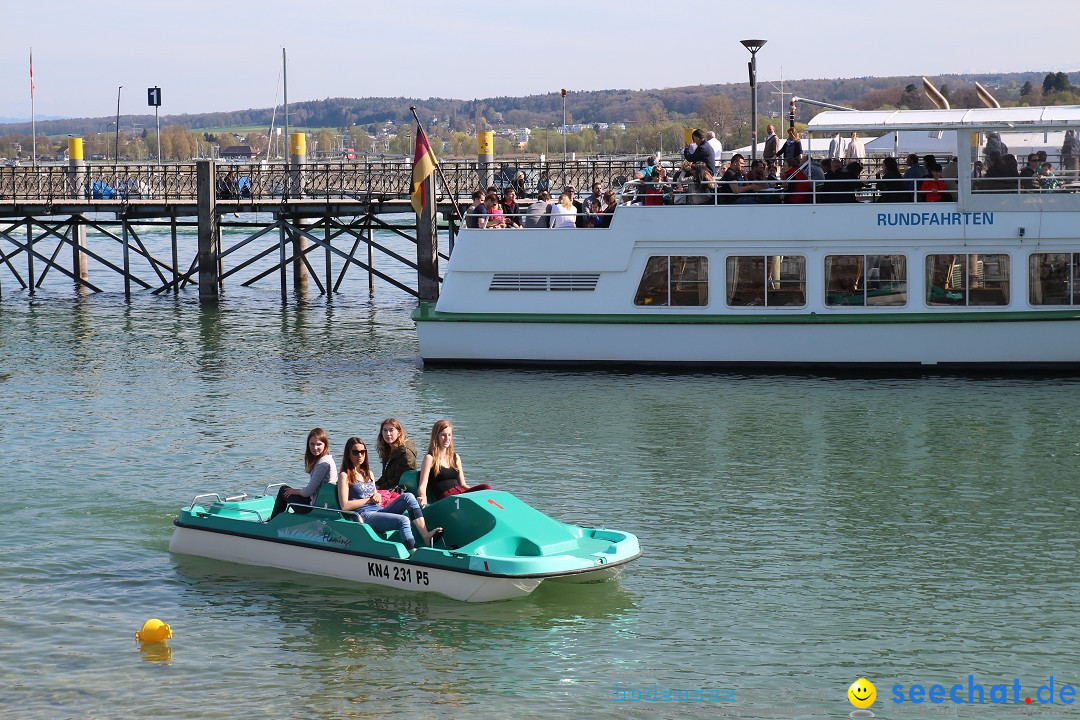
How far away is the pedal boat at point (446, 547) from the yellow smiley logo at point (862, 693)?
7.59 feet

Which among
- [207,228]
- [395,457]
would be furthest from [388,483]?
[207,228]

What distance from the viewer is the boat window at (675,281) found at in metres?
24.2

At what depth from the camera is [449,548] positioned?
40.5ft

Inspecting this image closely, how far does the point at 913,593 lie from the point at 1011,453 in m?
6.57

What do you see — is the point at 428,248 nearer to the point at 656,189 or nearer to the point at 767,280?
the point at 656,189

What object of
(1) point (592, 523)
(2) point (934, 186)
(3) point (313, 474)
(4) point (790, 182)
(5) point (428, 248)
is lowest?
(1) point (592, 523)

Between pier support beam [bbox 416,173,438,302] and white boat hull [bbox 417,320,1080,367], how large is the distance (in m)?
6.48

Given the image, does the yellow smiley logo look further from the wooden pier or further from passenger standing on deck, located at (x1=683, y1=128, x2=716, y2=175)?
the wooden pier

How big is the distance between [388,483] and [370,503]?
24.5 inches

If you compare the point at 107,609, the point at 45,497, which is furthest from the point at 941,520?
the point at 45,497

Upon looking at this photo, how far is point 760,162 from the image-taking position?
2441cm

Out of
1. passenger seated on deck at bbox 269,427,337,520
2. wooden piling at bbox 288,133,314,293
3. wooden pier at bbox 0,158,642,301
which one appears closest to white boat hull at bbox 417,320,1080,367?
wooden pier at bbox 0,158,642,301

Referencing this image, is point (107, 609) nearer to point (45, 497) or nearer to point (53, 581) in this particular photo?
point (53, 581)

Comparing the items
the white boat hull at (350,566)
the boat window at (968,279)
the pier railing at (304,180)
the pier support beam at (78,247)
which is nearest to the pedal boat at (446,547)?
the white boat hull at (350,566)
